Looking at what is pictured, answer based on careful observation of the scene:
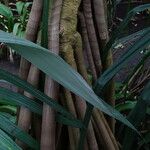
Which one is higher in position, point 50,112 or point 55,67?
point 55,67

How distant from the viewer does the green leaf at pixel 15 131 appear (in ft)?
3.24

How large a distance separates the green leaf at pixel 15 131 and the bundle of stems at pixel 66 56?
0.10ft

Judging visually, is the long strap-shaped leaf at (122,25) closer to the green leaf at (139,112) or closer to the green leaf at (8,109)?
the green leaf at (139,112)

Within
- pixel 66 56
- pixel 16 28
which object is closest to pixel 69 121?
pixel 66 56

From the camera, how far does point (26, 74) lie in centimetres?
119

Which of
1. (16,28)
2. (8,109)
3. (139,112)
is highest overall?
(139,112)

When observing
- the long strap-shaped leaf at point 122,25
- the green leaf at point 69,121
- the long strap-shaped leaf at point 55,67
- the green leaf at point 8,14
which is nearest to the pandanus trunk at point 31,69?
the green leaf at point 69,121

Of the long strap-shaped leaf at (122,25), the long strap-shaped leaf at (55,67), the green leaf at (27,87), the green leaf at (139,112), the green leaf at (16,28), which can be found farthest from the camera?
the green leaf at (16,28)

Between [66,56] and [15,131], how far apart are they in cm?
27

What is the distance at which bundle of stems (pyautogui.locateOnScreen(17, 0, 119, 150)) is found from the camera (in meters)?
1.12

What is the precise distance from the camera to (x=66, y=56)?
3.76 ft

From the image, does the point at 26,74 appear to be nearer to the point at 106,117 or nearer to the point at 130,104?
the point at 106,117

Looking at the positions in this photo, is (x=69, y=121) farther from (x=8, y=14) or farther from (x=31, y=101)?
(x=8, y=14)

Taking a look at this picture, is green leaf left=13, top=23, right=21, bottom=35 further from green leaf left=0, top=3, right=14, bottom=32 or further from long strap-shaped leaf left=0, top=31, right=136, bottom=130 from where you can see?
long strap-shaped leaf left=0, top=31, right=136, bottom=130
